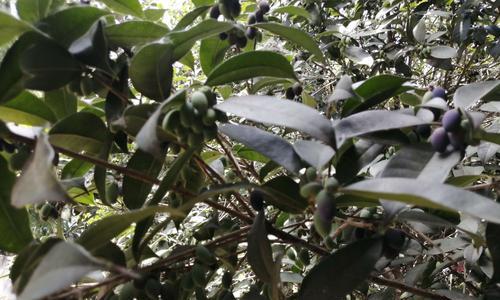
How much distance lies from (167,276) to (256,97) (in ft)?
1.08

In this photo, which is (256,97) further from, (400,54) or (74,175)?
(400,54)

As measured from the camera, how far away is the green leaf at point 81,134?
646 millimetres

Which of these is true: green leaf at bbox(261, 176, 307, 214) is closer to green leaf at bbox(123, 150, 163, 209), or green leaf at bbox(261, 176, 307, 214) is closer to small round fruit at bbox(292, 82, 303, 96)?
green leaf at bbox(123, 150, 163, 209)

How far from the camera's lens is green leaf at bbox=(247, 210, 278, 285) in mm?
620

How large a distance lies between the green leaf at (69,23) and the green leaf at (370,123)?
34cm

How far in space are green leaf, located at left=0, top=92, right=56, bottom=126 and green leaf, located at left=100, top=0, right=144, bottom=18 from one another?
240 millimetres

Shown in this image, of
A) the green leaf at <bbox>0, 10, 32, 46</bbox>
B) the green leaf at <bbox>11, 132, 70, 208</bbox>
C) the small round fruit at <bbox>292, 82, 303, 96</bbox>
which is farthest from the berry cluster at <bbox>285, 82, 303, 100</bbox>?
the green leaf at <bbox>11, 132, 70, 208</bbox>

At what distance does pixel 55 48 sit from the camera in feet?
1.90

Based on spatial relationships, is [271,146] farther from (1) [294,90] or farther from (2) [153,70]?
(1) [294,90]

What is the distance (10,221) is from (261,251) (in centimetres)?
33

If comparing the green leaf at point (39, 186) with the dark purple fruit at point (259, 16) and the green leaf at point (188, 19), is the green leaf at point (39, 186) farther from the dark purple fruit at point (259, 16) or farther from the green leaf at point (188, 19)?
the dark purple fruit at point (259, 16)

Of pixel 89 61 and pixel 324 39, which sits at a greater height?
pixel 89 61

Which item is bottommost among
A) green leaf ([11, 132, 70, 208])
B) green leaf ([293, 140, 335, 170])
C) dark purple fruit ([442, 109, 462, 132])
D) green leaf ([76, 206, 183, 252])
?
green leaf ([76, 206, 183, 252])

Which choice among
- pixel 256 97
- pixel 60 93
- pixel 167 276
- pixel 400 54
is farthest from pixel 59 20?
pixel 400 54
